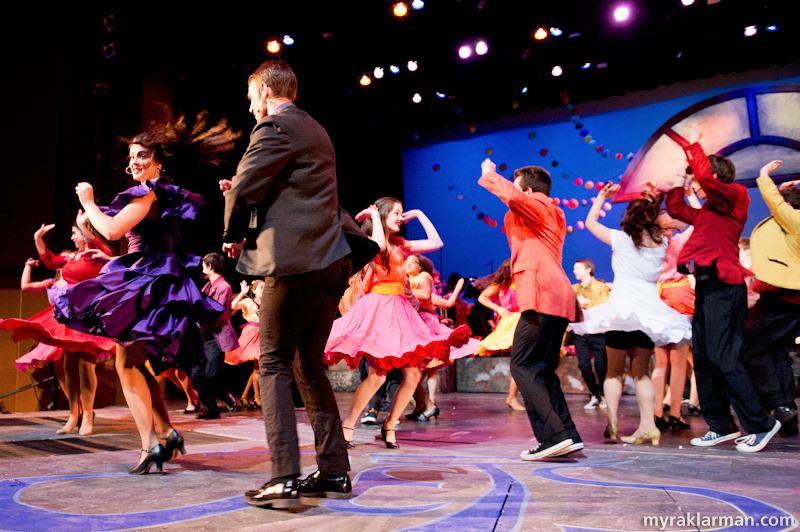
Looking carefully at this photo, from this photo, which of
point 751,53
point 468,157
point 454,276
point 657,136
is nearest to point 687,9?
point 751,53

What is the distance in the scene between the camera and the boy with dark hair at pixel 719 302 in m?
3.79

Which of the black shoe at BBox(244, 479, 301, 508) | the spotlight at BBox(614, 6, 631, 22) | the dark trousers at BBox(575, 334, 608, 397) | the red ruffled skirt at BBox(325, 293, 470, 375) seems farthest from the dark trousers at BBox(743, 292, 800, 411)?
the spotlight at BBox(614, 6, 631, 22)

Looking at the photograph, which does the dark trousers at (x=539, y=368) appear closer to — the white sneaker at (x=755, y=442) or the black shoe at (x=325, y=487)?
the white sneaker at (x=755, y=442)

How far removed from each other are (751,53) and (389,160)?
6166 mm

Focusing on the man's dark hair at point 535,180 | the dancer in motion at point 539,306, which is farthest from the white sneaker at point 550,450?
the man's dark hair at point 535,180

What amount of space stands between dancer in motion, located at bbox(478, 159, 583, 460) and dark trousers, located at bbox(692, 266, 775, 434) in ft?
3.24

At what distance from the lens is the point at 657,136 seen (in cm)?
1000

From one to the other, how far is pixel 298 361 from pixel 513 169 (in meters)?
9.19

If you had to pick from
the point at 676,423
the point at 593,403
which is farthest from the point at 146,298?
the point at 593,403

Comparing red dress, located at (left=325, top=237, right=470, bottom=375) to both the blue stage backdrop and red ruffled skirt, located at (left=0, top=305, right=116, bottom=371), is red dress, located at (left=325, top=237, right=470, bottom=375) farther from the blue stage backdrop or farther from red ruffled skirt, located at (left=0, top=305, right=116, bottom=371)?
the blue stage backdrop

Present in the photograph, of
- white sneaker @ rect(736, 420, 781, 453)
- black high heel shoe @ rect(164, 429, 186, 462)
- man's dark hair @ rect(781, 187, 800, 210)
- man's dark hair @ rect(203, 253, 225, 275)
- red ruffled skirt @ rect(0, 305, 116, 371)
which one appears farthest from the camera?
man's dark hair @ rect(203, 253, 225, 275)

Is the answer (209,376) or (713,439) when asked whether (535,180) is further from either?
(209,376)

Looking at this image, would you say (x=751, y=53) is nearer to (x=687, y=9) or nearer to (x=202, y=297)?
(x=687, y=9)

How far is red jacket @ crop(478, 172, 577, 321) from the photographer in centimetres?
346
